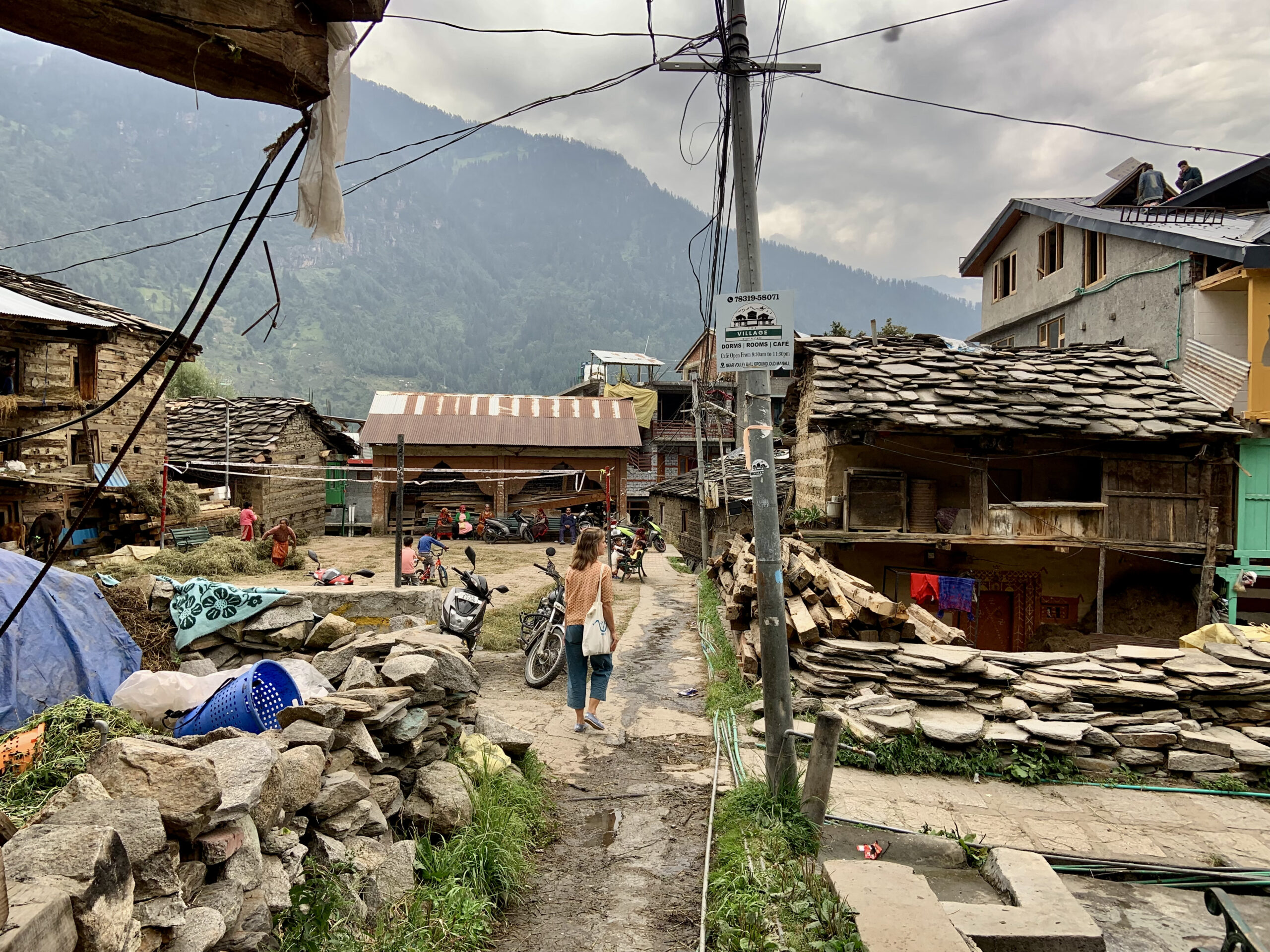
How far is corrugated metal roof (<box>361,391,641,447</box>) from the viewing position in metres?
27.4

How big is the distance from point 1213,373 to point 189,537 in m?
22.2

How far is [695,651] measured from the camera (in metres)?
11.6

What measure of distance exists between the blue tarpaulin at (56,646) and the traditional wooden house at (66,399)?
30.5 feet

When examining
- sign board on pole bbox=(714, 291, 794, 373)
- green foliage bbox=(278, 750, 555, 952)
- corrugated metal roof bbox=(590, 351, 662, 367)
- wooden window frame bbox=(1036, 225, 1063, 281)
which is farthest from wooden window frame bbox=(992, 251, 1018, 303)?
corrugated metal roof bbox=(590, 351, 662, 367)

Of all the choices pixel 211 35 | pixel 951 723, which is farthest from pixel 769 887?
pixel 211 35


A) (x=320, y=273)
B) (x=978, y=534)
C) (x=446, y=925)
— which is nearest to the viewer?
(x=446, y=925)

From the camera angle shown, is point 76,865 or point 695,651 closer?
point 76,865

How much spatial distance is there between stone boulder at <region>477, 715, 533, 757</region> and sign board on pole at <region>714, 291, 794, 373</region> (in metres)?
3.50

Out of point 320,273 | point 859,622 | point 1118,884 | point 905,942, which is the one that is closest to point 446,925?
point 905,942

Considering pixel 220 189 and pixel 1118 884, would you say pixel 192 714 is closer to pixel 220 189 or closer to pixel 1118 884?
pixel 1118 884

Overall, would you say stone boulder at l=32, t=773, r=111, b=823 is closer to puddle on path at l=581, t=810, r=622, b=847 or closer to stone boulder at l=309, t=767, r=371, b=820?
stone boulder at l=309, t=767, r=371, b=820

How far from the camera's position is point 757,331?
5508 mm

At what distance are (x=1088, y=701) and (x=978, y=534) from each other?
5.94 meters

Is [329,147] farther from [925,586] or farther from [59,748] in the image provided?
[925,586]
